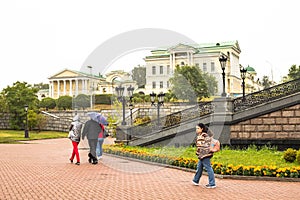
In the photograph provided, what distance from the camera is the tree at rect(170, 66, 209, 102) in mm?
50125

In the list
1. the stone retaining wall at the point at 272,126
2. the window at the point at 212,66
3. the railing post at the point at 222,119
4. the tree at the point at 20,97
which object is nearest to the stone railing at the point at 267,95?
the railing post at the point at 222,119

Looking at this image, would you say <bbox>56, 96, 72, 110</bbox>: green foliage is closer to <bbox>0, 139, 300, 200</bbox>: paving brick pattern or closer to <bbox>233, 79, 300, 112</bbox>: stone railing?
<bbox>233, 79, 300, 112</bbox>: stone railing

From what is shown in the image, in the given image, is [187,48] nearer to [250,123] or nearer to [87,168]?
[250,123]

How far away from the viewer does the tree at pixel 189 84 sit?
50.1m

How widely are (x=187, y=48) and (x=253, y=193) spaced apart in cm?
Answer: 6193

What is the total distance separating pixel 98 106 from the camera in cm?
4428

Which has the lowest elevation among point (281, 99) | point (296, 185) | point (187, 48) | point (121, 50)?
point (296, 185)

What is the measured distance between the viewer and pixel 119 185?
10172mm

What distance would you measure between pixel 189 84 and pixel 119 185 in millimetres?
45596

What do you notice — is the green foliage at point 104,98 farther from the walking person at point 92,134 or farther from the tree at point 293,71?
the walking person at point 92,134

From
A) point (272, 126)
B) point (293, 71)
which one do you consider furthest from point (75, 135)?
point (293, 71)

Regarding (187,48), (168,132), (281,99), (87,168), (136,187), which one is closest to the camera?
(136,187)

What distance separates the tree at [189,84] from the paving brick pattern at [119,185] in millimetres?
35136

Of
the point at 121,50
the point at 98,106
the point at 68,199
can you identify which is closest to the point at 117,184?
the point at 68,199
